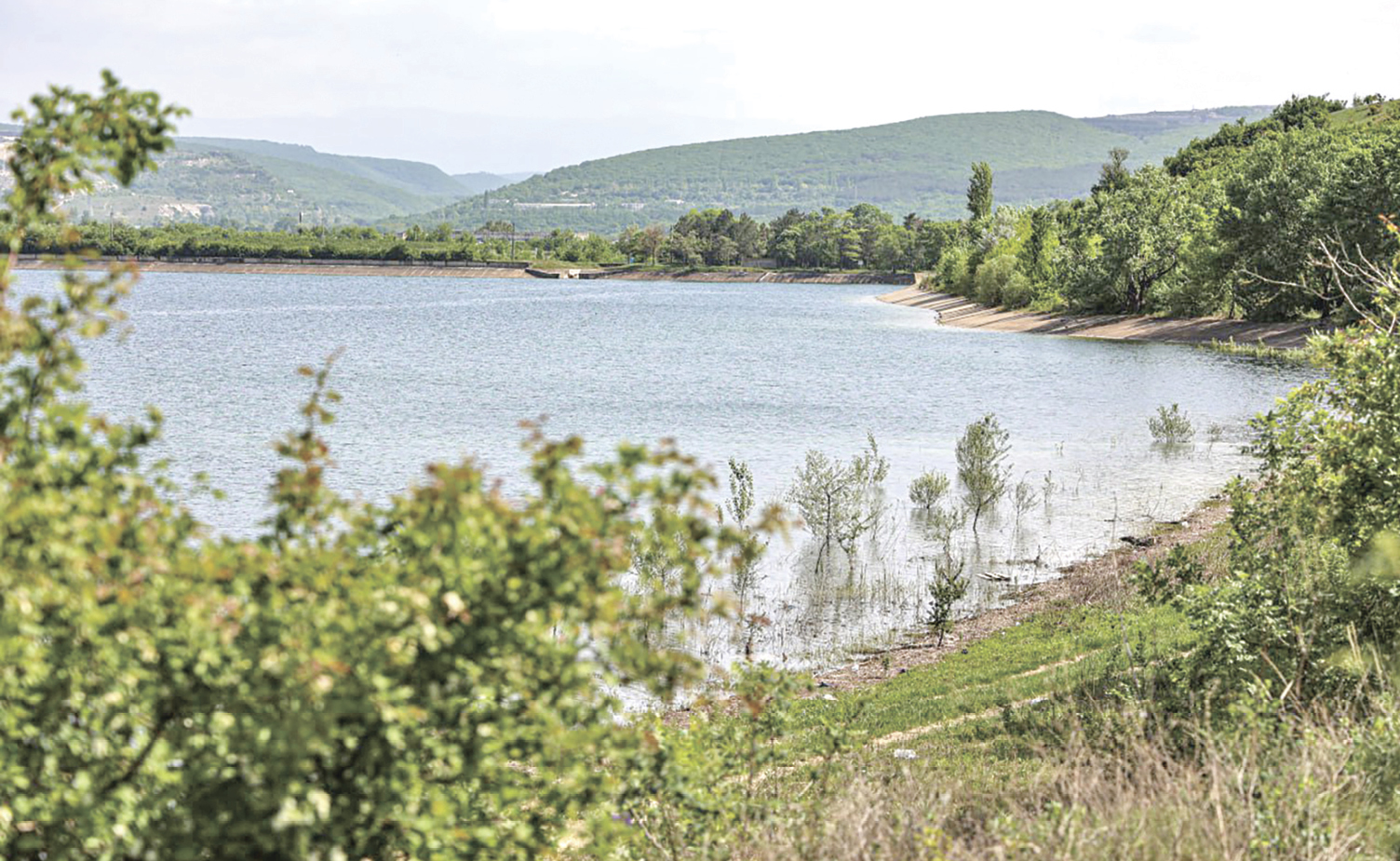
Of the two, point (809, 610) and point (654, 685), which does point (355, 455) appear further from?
point (654, 685)

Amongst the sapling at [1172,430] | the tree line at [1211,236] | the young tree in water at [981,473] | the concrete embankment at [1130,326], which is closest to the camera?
the young tree in water at [981,473]

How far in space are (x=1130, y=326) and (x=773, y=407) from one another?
48002 mm

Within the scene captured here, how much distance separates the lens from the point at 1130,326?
87.6 m

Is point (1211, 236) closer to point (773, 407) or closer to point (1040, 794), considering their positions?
point (773, 407)

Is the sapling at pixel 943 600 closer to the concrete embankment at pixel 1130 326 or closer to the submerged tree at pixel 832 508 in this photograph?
the submerged tree at pixel 832 508

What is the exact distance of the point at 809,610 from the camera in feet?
73.6

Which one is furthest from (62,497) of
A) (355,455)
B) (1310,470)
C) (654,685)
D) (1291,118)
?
(1291,118)

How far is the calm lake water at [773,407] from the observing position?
26453mm

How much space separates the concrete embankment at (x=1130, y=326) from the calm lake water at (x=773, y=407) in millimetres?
4073

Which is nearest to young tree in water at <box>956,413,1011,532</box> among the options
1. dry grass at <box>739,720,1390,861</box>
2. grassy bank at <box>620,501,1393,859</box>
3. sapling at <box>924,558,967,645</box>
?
sapling at <box>924,558,967,645</box>

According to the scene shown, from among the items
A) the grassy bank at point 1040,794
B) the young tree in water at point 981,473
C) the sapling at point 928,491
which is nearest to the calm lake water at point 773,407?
the sapling at point 928,491

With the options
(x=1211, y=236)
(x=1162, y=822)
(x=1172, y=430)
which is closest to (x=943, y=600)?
(x=1162, y=822)

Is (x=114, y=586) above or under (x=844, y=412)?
above

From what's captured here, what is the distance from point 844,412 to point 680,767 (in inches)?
1634
